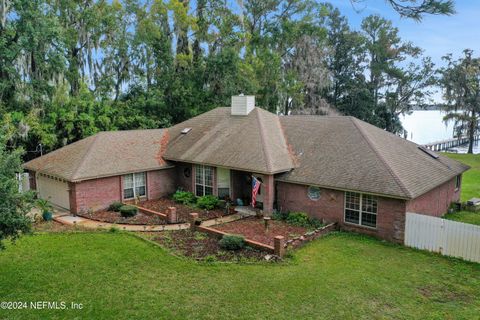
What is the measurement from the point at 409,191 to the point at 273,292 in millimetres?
7152

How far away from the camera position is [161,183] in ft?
70.4

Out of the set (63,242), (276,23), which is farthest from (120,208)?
(276,23)

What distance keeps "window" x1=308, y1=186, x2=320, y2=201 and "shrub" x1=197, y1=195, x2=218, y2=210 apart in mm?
4894

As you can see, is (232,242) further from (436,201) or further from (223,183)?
(436,201)

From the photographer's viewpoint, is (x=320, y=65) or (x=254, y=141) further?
(x=320, y=65)

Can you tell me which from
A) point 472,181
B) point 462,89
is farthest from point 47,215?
point 462,89

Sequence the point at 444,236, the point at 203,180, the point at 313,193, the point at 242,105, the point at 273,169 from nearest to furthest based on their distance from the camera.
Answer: the point at 444,236 < the point at 313,193 < the point at 273,169 < the point at 203,180 < the point at 242,105

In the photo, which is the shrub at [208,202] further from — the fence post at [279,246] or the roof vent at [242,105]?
the fence post at [279,246]

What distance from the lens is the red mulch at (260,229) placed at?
14.6 meters

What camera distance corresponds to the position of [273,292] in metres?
10.2

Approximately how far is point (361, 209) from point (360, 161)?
2.24 meters

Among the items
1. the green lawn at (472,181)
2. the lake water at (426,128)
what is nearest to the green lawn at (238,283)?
the green lawn at (472,181)

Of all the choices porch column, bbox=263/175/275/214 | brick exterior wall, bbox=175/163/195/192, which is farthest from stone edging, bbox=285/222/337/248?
brick exterior wall, bbox=175/163/195/192

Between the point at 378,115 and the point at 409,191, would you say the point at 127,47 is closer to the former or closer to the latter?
the point at 409,191
